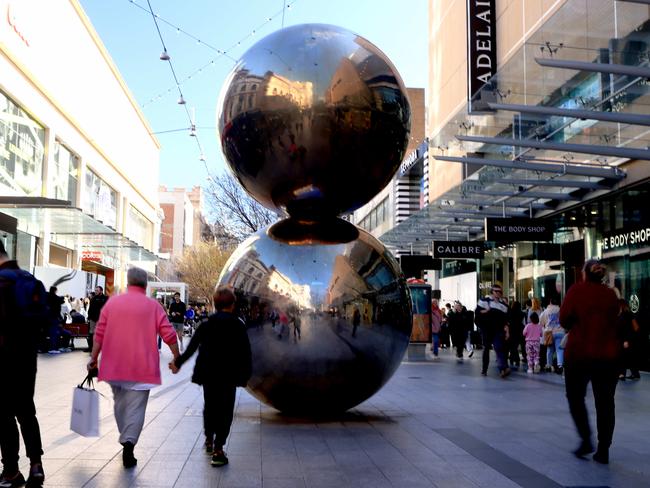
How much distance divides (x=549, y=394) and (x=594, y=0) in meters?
5.98

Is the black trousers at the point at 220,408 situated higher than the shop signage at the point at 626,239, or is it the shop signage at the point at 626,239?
the shop signage at the point at 626,239

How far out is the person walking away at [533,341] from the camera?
47.1 ft

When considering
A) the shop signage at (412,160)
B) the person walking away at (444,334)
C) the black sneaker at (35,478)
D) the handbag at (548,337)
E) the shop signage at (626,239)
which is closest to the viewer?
the black sneaker at (35,478)

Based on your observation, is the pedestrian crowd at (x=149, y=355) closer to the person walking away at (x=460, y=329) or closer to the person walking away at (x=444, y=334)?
the person walking away at (x=460, y=329)

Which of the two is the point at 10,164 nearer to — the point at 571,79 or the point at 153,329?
the point at 571,79

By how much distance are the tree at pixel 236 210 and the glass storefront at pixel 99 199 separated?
282 inches

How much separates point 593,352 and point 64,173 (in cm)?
3131

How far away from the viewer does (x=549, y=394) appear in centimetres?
1055

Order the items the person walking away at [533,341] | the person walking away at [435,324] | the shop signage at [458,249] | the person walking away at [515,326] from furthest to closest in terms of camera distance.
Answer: the shop signage at [458,249], the person walking away at [435,324], the person walking away at [515,326], the person walking away at [533,341]

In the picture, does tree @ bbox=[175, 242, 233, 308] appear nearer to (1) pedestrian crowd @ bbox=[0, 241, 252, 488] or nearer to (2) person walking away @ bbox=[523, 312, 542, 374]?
(2) person walking away @ bbox=[523, 312, 542, 374]

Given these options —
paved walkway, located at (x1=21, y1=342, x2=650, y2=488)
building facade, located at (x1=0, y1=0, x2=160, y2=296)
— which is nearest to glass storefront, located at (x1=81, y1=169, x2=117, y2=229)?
building facade, located at (x1=0, y1=0, x2=160, y2=296)

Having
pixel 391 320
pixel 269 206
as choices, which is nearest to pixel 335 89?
pixel 269 206

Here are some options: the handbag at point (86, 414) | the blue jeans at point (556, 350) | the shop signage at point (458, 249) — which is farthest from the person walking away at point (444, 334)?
the handbag at point (86, 414)

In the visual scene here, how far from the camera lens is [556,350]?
14.3 m
